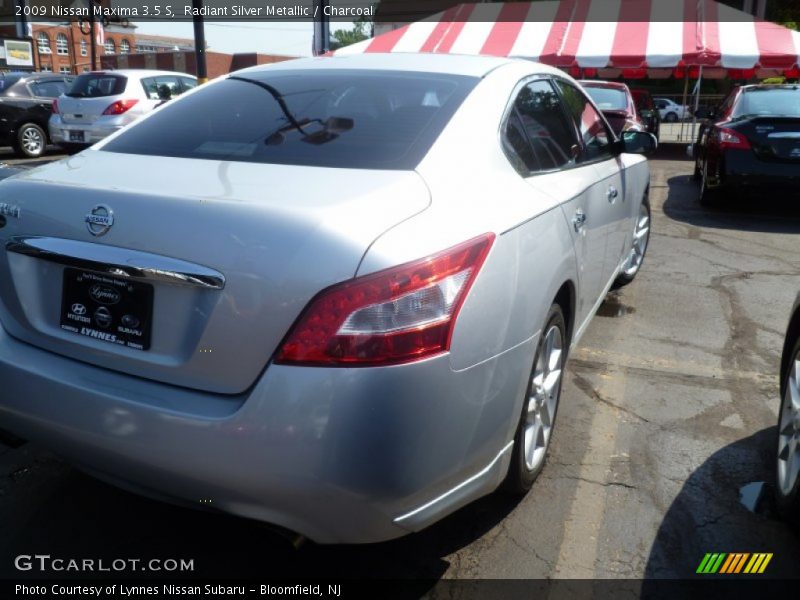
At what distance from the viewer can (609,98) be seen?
38.5ft

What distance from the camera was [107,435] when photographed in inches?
78.5

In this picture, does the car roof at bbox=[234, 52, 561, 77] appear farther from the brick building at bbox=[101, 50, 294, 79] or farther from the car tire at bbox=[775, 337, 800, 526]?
the brick building at bbox=[101, 50, 294, 79]

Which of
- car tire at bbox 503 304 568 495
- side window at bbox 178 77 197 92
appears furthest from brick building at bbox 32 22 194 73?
car tire at bbox 503 304 568 495

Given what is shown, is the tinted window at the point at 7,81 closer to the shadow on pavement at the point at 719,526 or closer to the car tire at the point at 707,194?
the car tire at the point at 707,194

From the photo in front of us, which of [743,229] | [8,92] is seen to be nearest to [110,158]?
[743,229]

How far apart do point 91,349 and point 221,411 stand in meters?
0.49

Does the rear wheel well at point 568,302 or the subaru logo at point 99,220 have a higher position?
the subaru logo at point 99,220

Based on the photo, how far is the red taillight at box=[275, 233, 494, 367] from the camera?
1.83 m

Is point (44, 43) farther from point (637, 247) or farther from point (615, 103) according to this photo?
point (637, 247)

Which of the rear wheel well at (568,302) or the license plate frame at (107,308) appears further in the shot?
the rear wheel well at (568,302)

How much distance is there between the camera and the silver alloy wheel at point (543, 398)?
2684 millimetres

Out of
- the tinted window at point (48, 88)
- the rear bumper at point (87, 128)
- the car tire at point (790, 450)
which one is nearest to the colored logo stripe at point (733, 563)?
the car tire at point (790, 450)

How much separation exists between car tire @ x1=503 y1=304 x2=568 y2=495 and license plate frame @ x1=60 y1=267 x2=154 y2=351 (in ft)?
4.00

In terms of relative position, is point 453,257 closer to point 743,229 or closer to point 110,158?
point 110,158
